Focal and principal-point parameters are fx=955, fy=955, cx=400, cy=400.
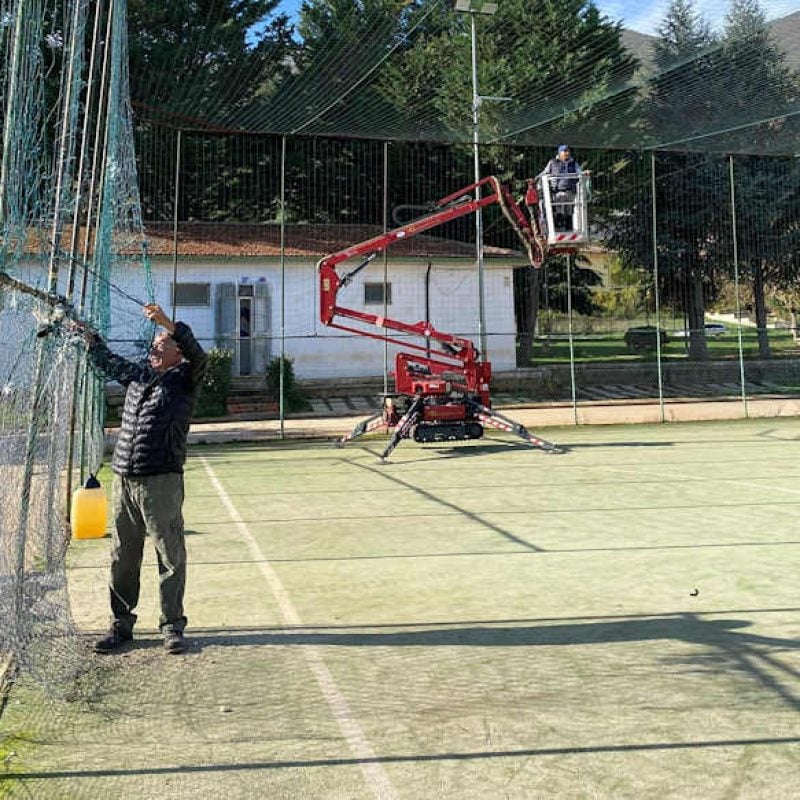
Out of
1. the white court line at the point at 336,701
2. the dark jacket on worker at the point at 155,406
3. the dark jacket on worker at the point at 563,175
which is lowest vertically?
the white court line at the point at 336,701

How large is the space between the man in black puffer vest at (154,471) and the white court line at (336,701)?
0.81m

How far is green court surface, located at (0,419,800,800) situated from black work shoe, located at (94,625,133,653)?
0.10m

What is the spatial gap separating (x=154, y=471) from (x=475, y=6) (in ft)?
35.7

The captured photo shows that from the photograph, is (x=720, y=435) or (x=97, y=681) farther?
(x=720, y=435)

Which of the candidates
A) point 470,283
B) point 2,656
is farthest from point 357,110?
point 2,656

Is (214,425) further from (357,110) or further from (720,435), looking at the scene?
(720,435)

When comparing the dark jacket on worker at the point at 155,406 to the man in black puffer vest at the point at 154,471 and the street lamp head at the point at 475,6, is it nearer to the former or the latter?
the man in black puffer vest at the point at 154,471

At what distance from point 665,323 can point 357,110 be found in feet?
73.1

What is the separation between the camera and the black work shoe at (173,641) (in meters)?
5.15

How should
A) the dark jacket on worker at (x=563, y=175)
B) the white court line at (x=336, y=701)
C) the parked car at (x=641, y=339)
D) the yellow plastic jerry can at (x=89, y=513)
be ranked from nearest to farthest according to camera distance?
the white court line at (x=336, y=701), the yellow plastic jerry can at (x=89, y=513), the dark jacket on worker at (x=563, y=175), the parked car at (x=641, y=339)

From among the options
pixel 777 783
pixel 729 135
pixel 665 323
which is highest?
pixel 729 135

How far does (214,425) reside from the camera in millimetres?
20062

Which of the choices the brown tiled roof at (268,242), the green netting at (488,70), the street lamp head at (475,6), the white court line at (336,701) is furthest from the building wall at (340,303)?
the white court line at (336,701)

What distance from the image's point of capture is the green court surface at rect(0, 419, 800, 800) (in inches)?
146
